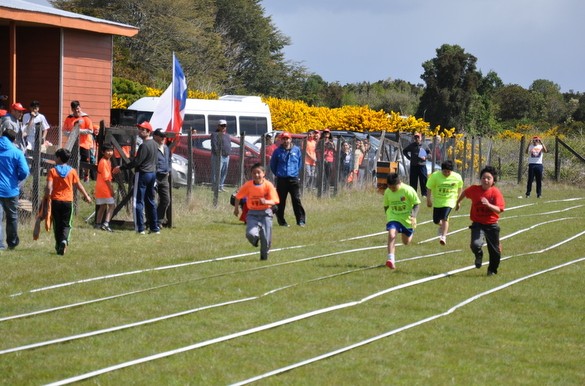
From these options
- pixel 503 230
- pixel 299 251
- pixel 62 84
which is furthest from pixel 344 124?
pixel 299 251

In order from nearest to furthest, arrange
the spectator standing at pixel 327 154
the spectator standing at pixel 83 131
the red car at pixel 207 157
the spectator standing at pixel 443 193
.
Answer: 1. the spectator standing at pixel 443 193
2. the spectator standing at pixel 83 131
3. the red car at pixel 207 157
4. the spectator standing at pixel 327 154

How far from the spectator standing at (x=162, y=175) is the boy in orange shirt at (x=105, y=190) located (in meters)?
0.94

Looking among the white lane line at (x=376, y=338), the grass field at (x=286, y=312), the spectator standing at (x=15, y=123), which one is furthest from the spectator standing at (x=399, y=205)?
the spectator standing at (x=15, y=123)

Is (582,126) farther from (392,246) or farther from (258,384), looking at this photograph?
(258,384)

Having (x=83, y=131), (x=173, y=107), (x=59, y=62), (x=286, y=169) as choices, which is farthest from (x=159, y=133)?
(x=59, y=62)

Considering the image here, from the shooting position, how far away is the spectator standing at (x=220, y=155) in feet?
79.3

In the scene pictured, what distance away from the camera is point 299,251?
1773cm

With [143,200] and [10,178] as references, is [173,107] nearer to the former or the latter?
[143,200]

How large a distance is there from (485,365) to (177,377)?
2707mm

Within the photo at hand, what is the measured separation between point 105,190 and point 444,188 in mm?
5873

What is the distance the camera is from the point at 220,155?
24.5 m

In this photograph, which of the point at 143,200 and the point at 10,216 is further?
the point at 143,200

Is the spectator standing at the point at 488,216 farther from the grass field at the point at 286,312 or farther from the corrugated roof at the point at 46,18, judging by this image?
the corrugated roof at the point at 46,18

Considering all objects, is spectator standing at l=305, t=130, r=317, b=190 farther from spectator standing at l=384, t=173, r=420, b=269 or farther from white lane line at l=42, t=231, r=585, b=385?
white lane line at l=42, t=231, r=585, b=385
